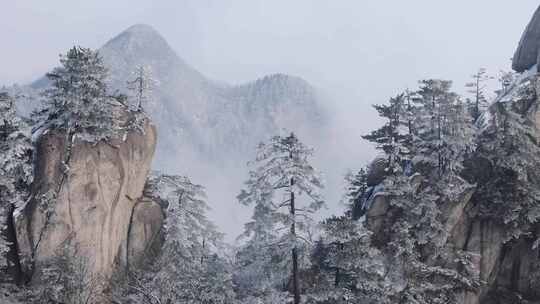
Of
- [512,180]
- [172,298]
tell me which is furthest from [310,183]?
[512,180]

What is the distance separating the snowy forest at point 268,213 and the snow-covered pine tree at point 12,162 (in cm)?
10

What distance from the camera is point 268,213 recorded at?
31.0 meters

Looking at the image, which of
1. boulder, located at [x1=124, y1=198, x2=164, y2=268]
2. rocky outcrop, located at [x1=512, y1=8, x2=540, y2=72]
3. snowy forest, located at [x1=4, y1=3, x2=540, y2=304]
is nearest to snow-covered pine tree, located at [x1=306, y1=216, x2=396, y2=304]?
snowy forest, located at [x1=4, y1=3, x2=540, y2=304]

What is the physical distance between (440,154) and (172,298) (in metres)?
22.8

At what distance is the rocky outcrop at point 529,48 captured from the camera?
49.6 m

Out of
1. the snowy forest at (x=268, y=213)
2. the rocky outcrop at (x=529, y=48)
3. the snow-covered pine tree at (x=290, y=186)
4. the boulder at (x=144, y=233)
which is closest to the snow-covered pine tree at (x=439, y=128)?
the snowy forest at (x=268, y=213)

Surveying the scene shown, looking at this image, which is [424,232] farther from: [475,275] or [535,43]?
[535,43]

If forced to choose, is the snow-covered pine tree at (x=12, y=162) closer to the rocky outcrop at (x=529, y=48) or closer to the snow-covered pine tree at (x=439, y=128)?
the snow-covered pine tree at (x=439, y=128)

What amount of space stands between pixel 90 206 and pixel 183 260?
811 cm

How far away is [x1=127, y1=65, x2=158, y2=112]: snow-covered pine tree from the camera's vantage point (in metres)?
41.5

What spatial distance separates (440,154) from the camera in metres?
36.8

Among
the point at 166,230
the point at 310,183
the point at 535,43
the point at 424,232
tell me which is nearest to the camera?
the point at 310,183

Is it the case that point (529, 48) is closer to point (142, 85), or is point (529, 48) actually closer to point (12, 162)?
point (142, 85)

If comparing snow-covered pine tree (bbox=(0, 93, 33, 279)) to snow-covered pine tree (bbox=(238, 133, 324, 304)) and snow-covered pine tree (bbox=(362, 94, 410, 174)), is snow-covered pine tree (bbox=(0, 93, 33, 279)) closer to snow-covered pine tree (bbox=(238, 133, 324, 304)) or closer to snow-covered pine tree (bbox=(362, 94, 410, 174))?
snow-covered pine tree (bbox=(238, 133, 324, 304))
